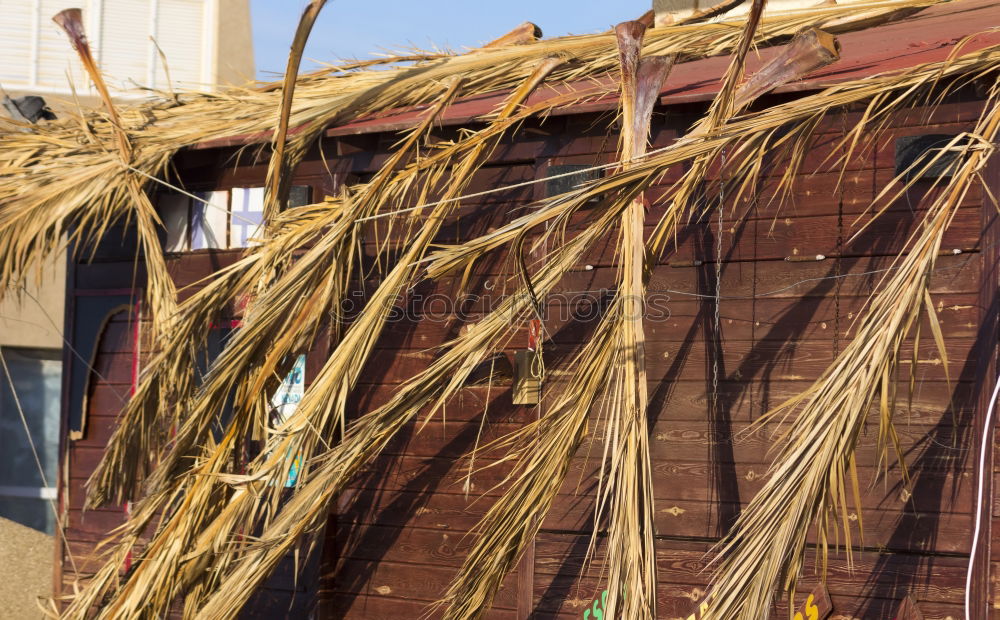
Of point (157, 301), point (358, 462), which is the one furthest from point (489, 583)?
point (157, 301)

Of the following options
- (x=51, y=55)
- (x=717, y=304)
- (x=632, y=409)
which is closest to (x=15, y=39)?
(x=51, y=55)

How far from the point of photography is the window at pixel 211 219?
20.2ft

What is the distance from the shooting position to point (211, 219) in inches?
247

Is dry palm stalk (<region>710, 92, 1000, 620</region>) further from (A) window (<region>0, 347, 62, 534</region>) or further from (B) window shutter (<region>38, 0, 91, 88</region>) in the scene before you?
(B) window shutter (<region>38, 0, 91, 88</region>)

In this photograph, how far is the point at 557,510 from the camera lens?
502 centimetres

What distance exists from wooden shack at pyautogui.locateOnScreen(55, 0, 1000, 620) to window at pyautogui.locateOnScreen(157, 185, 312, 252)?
0.10 ft

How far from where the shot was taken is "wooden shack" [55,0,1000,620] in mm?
4402

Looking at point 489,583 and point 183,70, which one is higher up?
point 183,70

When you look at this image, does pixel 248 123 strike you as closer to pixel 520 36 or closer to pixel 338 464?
pixel 520 36

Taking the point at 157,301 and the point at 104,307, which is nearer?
the point at 157,301

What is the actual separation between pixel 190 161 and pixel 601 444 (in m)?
3.03

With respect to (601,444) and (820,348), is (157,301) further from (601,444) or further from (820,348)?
(820,348)

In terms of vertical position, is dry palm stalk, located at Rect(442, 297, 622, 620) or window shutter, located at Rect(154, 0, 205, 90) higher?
window shutter, located at Rect(154, 0, 205, 90)

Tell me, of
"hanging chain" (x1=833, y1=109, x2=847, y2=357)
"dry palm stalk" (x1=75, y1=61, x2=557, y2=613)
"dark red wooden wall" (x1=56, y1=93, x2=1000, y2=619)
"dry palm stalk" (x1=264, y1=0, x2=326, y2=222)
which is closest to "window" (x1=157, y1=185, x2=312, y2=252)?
"dark red wooden wall" (x1=56, y1=93, x2=1000, y2=619)
